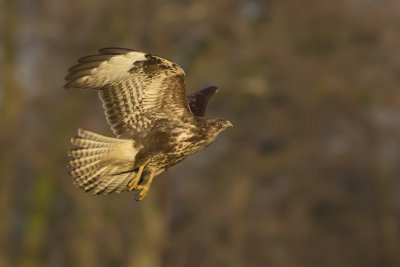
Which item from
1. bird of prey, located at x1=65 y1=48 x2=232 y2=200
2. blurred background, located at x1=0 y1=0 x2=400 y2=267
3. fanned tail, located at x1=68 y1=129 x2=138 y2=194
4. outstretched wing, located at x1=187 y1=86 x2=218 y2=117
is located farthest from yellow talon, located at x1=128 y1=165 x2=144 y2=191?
blurred background, located at x1=0 y1=0 x2=400 y2=267

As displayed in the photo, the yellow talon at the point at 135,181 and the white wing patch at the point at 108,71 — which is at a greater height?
the white wing patch at the point at 108,71

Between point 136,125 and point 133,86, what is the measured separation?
33 centimetres

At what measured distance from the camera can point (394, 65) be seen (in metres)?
17.9

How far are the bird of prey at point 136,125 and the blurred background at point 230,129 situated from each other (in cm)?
949

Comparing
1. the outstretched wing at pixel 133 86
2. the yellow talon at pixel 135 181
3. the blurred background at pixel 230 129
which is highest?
the outstretched wing at pixel 133 86

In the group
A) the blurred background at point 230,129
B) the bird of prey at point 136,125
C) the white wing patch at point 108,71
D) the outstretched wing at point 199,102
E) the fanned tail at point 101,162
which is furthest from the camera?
the blurred background at point 230,129

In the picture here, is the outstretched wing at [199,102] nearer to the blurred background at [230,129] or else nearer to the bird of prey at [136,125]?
the bird of prey at [136,125]

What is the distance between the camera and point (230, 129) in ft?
63.4

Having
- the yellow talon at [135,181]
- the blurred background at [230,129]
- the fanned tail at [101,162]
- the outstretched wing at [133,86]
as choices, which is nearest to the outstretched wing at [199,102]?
the outstretched wing at [133,86]

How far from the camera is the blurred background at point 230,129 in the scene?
17547mm

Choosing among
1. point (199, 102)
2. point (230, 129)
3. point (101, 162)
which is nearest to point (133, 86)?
point (101, 162)

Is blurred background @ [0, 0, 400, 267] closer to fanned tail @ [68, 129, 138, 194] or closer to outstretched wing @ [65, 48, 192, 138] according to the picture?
fanned tail @ [68, 129, 138, 194]

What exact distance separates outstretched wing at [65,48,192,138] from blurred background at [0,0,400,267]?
9546mm

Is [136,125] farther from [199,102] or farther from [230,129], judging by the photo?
[230,129]
